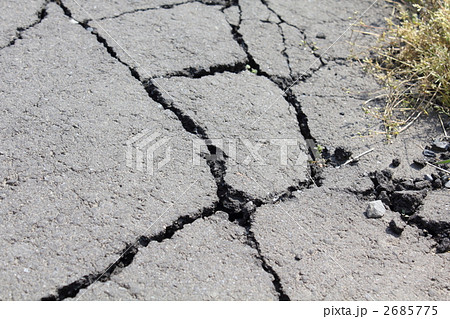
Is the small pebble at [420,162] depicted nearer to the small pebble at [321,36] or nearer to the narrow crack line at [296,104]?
the narrow crack line at [296,104]

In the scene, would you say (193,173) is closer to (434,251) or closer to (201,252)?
(201,252)

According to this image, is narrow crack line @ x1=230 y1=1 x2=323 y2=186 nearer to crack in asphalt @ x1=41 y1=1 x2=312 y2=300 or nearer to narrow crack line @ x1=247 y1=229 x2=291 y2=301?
crack in asphalt @ x1=41 y1=1 x2=312 y2=300

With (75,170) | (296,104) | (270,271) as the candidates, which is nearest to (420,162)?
(296,104)

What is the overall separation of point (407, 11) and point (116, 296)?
2.90 m

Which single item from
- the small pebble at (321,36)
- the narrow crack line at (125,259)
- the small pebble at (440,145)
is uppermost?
the small pebble at (321,36)

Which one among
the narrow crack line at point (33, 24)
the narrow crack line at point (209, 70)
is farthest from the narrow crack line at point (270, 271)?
the narrow crack line at point (33, 24)

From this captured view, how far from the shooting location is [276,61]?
10.2 ft

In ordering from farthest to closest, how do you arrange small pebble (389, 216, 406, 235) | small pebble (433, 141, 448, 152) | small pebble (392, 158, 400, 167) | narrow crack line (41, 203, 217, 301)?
small pebble (433, 141, 448, 152), small pebble (392, 158, 400, 167), small pebble (389, 216, 406, 235), narrow crack line (41, 203, 217, 301)

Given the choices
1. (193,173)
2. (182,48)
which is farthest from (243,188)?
(182,48)

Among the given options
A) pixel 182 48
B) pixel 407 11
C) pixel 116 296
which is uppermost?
pixel 407 11

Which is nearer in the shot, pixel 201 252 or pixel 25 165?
pixel 201 252

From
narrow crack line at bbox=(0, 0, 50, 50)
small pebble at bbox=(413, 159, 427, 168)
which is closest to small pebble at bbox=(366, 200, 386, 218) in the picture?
small pebble at bbox=(413, 159, 427, 168)

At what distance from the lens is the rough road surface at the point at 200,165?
2008 mm

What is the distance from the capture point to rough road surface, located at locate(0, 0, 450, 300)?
2.01 meters
